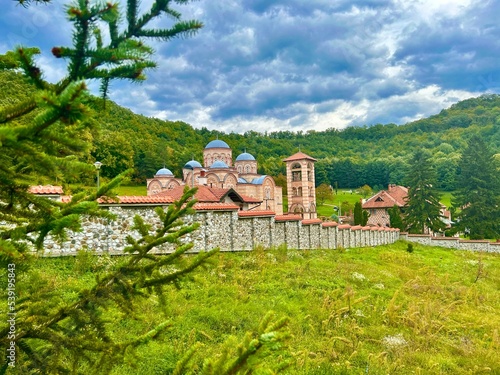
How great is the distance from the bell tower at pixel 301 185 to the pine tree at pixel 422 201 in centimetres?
1008

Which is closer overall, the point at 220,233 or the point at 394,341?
the point at 394,341

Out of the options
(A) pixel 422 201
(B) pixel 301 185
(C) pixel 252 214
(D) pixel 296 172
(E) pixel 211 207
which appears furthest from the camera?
(D) pixel 296 172

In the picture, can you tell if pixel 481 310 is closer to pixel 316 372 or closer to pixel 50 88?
pixel 316 372

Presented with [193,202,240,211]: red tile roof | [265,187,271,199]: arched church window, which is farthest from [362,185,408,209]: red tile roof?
[193,202,240,211]: red tile roof

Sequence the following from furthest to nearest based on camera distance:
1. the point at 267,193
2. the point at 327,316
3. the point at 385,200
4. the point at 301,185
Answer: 1. the point at 385,200
2. the point at 301,185
3. the point at 267,193
4. the point at 327,316

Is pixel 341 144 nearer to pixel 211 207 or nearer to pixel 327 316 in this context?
pixel 211 207

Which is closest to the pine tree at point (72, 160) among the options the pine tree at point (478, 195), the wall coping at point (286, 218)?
the wall coping at point (286, 218)

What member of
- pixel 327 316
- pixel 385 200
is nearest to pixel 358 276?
pixel 327 316

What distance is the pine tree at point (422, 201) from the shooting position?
35656 mm

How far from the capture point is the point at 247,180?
1658 inches

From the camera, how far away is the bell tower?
42094 mm

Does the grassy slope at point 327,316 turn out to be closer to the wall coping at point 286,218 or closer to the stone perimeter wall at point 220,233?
the stone perimeter wall at point 220,233

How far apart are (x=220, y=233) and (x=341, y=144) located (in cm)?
10674

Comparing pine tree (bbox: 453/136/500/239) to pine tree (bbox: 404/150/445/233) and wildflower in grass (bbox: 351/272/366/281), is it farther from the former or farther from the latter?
wildflower in grass (bbox: 351/272/366/281)
